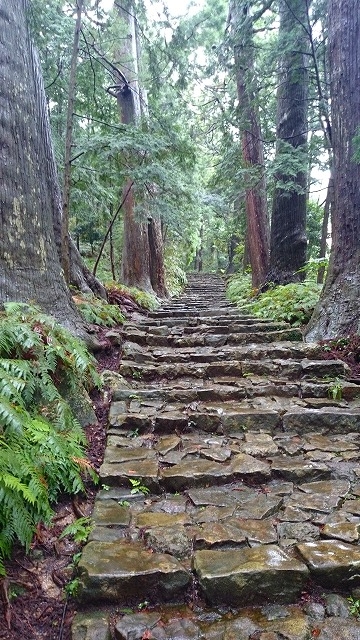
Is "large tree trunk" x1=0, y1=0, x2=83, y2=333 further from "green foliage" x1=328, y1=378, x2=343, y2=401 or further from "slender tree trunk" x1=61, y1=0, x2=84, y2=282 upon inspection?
"green foliage" x1=328, y1=378, x2=343, y2=401

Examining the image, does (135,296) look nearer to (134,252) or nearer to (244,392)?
(134,252)

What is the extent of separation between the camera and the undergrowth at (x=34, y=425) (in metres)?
1.94

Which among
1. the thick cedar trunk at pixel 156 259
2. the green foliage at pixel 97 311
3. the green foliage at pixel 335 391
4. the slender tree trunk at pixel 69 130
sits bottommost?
the green foliage at pixel 335 391

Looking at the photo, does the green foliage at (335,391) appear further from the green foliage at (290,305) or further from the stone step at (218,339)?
the green foliage at (290,305)

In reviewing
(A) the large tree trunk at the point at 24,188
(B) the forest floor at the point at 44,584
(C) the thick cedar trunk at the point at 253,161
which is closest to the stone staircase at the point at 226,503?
(B) the forest floor at the point at 44,584

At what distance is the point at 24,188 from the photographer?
13.9ft

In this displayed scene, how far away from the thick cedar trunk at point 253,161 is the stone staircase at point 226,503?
16.6 feet

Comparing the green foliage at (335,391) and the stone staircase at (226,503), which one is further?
the green foliage at (335,391)

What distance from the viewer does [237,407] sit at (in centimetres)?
388

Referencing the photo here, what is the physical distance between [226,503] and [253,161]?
8.65 m

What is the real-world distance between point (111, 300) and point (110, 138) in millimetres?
2887

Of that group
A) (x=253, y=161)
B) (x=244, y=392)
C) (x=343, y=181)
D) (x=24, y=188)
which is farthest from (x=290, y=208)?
(x=24, y=188)

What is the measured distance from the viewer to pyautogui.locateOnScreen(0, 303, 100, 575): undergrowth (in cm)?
194

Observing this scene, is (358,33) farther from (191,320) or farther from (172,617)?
(172,617)
